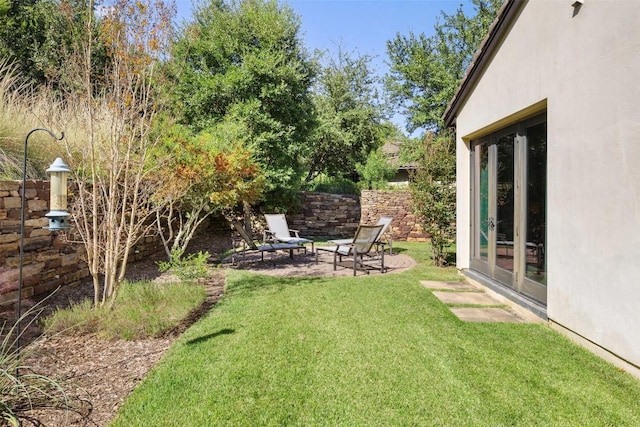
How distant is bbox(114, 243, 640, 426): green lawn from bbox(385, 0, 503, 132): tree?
1684cm

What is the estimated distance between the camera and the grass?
4316mm

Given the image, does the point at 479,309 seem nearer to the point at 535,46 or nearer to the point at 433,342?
the point at 433,342

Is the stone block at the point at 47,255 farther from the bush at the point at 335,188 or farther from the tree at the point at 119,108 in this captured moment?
the bush at the point at 335,188

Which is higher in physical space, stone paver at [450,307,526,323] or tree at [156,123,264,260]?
tree at [156,123,264,260]

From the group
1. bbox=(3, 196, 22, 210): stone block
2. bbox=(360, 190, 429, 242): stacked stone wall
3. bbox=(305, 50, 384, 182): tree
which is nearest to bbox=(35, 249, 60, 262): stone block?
bbox=(3, 196, 22, 210): stone block

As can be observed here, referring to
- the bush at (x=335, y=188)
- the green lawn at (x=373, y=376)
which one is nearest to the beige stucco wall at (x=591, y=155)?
the green lawn at (x=373, y=376)

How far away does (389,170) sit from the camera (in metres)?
18.0

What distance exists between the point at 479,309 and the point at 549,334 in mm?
1139

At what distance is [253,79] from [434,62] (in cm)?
1128

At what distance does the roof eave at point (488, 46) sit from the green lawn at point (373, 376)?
14.3 ft

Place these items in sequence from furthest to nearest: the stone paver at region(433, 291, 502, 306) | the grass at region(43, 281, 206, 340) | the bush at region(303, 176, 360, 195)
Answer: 1. the bush at region(303, 176, 360, 195)
2. the stone paver at region(433, 291, 502, 306)
3. the grass at region(43, 281, 206, 340)

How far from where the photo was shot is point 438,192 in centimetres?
929

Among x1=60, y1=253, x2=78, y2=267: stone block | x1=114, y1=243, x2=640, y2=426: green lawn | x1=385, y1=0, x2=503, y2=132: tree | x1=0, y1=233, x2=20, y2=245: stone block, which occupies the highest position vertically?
x1=385, y1=0, x2=503, y2=132: tree

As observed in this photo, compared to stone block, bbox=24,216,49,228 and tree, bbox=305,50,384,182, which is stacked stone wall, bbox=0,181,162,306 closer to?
stone block, bbox=24,216,49,228
